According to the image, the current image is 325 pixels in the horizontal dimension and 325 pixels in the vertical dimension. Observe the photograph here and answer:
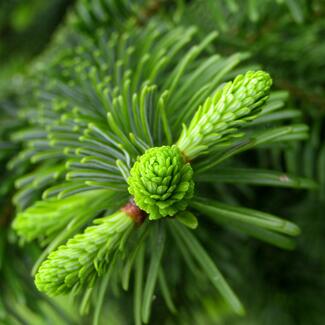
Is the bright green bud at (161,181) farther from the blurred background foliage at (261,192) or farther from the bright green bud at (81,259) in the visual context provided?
the blurred background foliage at (261,192)

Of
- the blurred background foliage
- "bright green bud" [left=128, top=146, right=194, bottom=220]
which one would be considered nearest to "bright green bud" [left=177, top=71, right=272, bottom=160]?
"bright green bud" [left=128, top=146, right=194, bottom=220]

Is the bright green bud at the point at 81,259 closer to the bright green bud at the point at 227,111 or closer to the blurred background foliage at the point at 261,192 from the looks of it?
the bright green bud at the point at 227,111

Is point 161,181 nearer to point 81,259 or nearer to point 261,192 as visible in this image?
point 81,259

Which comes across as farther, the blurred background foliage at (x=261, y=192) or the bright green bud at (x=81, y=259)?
the blurred background foliage at (x=261, y=192)

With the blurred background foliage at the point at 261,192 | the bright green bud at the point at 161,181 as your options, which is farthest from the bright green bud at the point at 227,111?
the blurred background foliage at the point at 261,192

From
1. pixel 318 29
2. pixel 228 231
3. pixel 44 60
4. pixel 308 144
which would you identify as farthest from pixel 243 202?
pixel 44 60

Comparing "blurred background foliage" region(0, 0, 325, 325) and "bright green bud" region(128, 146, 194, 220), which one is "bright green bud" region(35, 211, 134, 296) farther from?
"blurred background foliage" region(0, 0, 325, 325)

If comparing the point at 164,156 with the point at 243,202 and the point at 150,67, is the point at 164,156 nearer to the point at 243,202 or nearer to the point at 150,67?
the point at 150,67

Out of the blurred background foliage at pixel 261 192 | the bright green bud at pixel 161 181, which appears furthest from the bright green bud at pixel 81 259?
the blurred background foliage at pixel 261 192
